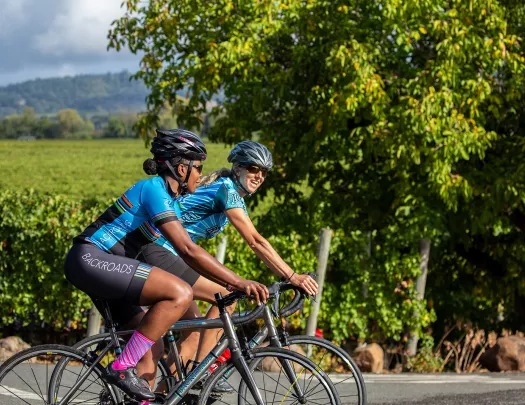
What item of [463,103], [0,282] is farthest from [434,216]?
[0,282]

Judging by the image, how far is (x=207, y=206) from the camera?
5.02 meters

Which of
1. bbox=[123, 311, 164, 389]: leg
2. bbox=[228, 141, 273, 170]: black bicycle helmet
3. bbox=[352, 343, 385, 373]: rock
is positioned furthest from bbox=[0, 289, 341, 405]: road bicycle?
bbox=[352, 343, 385, 373]: rock

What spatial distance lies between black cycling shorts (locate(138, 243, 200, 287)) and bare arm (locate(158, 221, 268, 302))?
505 mm

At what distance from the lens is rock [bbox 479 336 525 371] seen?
386 inches

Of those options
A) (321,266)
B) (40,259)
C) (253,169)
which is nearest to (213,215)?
(253,169)

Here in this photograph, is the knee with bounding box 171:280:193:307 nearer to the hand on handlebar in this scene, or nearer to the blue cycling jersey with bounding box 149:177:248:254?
the hand on handlebar

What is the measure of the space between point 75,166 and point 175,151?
57883 mm

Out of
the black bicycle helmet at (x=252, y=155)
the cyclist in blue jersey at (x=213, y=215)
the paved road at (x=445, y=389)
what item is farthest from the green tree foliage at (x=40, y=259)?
the black bicycle helmet at (x=252, y=155)

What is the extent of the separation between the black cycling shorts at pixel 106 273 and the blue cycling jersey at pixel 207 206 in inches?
16.6

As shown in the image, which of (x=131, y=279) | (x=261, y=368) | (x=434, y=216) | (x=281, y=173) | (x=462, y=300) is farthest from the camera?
(x=462, y=300)

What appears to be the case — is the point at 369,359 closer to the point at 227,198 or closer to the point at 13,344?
the point at 13,344

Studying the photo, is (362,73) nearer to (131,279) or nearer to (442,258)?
(442,258)

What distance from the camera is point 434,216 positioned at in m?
10.5

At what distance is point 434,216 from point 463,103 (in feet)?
4.61
